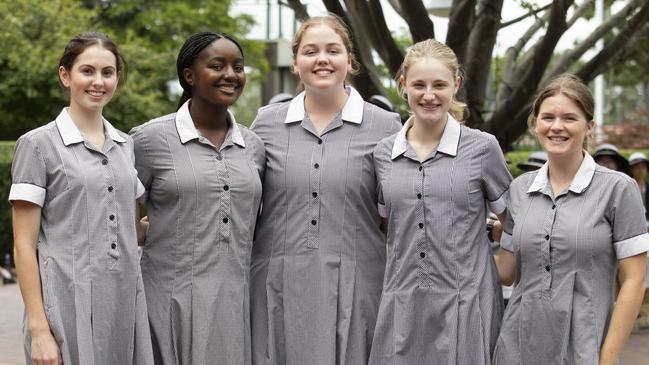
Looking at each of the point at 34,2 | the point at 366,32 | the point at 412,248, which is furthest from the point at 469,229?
the point at 34,2

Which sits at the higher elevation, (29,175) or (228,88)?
(228,88)

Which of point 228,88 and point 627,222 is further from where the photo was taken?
point 228,88

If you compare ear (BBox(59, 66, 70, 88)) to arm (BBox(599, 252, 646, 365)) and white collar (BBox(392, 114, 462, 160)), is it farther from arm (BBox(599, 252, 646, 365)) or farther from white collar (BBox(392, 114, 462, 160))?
arm (BBox(599, 252, 646, 365))

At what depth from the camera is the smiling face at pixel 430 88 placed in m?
4.48

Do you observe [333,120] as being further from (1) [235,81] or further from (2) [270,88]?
(2) [270,88]

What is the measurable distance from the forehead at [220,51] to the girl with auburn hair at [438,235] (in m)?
0.78

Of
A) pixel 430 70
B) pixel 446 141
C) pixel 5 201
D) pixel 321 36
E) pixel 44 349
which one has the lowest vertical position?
pixel 5 201

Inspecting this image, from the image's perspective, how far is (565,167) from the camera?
4254 millimetres

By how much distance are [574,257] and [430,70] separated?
1.02 meters

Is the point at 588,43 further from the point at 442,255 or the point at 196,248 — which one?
the point at 196,248

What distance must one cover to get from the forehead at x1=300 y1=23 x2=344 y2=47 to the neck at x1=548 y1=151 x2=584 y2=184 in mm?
1138

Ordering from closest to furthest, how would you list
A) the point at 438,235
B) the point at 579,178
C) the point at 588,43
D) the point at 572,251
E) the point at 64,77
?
1. the point at 572,251
2. the point at 579,178
3. the point at 64,77
4. the point at 438,235
5. the point at 588,43

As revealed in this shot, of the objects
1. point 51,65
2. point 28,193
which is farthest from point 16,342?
point 51,65

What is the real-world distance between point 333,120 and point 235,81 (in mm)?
498
